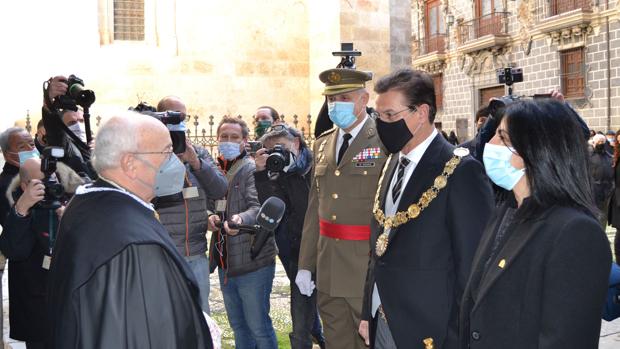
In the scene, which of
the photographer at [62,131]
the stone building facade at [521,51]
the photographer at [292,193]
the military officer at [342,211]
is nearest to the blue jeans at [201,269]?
the photographer at [292,193]

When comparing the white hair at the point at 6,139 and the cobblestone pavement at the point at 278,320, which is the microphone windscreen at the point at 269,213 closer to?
the cobblestone pavement at the point at 278,320

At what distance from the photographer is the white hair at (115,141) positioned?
7.59 ft

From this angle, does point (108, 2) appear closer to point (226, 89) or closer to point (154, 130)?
point (226, 89)

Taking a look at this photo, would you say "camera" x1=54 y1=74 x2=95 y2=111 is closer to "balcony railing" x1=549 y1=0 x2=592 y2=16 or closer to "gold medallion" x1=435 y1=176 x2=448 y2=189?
"gold medallion" x1=435 y1=176 x2=448 y2=189

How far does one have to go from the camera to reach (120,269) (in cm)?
204

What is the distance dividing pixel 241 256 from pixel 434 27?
29.3 metres

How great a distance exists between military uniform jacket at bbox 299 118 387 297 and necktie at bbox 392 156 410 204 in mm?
668

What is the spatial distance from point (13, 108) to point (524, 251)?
11.3 metres

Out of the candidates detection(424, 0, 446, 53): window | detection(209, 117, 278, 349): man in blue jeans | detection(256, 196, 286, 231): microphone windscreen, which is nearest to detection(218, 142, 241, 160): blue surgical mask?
detection(209, 117, 278, 349): man in blue jeans

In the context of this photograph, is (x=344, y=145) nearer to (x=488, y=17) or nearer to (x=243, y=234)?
(x=243, y=234)

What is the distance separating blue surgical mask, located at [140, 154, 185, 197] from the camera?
2613mm

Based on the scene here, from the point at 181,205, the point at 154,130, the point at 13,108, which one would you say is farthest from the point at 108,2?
the point at 154,130

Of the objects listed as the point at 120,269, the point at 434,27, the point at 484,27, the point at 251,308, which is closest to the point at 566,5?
the point at 484,27

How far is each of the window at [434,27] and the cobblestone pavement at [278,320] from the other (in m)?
24.9
